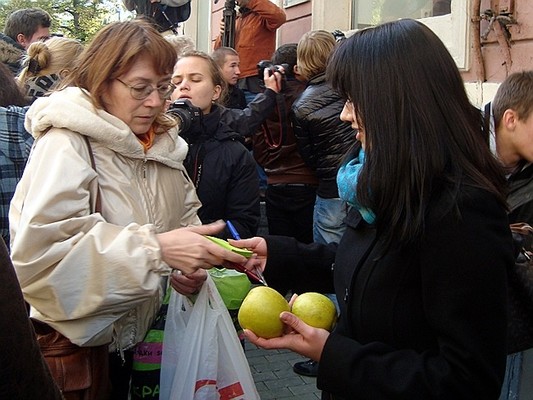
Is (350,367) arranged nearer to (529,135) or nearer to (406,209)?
(406,209)

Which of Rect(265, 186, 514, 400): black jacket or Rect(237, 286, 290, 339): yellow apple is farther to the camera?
Rect(237, 286, 290, 339): yellow apple

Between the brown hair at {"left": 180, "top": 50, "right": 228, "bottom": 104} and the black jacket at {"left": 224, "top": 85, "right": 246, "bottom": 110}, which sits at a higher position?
the brown hair at {"left": 180, "top": 50, "right": 228, "bottom": 104}

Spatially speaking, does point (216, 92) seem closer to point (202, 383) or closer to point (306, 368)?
point (202, 383)

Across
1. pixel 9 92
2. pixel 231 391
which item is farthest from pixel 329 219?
pixel 231 391

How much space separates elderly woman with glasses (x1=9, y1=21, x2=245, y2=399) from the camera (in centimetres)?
205

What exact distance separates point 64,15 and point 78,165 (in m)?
19.5

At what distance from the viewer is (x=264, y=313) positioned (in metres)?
1.90

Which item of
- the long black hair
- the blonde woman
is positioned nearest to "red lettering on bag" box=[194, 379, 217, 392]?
the long black hair

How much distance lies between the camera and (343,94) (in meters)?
1.81

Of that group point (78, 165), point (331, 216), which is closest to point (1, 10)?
point (331, 216)

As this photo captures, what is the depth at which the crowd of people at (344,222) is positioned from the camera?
5.19 feet

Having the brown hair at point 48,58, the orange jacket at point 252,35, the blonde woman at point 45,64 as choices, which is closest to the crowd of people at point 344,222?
the blonde woman at point 45,64

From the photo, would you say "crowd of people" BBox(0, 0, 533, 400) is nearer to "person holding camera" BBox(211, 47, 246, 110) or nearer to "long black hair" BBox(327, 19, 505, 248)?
"long black hair" BBox(327, 19, 505, 248)

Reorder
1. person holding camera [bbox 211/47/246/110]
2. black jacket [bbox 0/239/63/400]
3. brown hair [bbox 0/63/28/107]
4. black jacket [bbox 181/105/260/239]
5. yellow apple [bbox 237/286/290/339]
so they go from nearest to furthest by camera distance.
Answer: black jacket [bbox 0/239/63/400], yellow apple [bbox 237/286/290/339], brown hair [bbox 0/63/28/107], black jacket [bbox 181/105/260/239], person holding camera [bbox 211/47/246/110]
